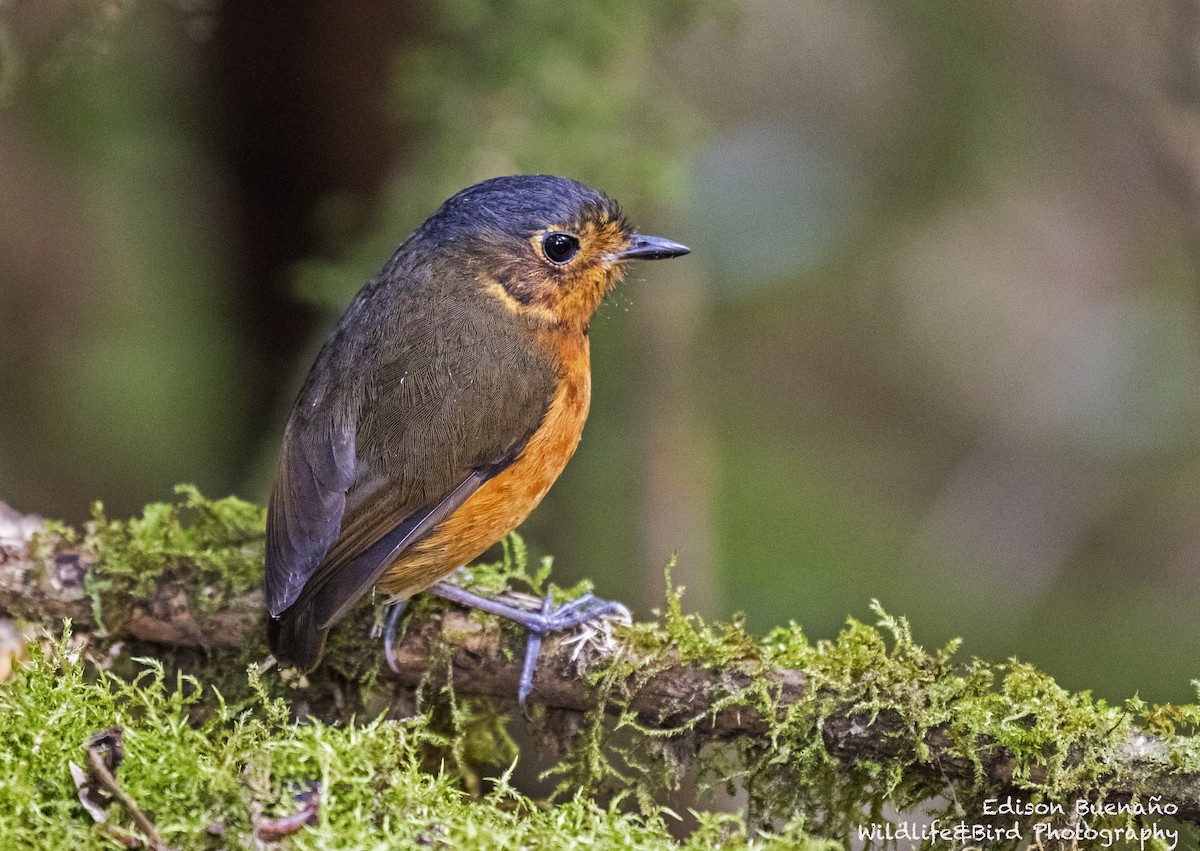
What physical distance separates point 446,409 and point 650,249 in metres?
0.88

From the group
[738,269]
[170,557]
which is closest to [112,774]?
[170,557]

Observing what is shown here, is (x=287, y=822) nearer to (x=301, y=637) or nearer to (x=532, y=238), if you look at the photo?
(x=301, y=637)

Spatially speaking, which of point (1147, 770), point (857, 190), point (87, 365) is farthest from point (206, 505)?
point (857, 190)

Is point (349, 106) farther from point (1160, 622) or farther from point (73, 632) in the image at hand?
point (1160, 622)

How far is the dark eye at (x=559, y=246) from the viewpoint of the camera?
3.69 metres

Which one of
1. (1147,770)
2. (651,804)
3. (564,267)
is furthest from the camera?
(564,267)

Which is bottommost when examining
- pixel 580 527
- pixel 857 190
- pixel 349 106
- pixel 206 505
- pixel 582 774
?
pixel 582 774

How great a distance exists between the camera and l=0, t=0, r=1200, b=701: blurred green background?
531 cm

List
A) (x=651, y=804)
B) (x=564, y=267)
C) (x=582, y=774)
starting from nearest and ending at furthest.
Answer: (x=651, y=804)
(x=582, y=774)
(x=564, y=267)

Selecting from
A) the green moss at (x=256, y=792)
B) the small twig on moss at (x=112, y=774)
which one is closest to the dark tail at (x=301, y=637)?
the green moss at (x=256, y=792)

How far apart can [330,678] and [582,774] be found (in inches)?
30.8

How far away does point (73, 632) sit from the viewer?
3447mm

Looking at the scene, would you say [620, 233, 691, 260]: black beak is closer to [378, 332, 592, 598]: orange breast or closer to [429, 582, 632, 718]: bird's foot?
[378, 332, 592, 598]: orange breast

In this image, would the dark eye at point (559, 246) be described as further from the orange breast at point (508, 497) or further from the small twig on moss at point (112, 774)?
the small twig on moss at point (112, 774)
